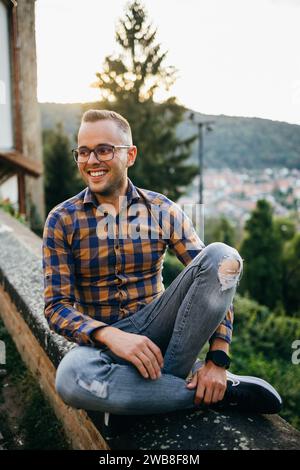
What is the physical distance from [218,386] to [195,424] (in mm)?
170

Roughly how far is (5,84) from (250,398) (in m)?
10.4

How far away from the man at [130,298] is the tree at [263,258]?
20358 mm

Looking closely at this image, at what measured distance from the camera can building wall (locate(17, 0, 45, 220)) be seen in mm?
11812

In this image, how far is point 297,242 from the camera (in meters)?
24.7

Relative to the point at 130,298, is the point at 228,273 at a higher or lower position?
higher

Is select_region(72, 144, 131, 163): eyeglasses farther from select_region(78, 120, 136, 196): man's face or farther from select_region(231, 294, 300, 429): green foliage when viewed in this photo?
select_region(231, 294, 300, 429): green foliage

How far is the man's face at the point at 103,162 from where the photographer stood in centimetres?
214

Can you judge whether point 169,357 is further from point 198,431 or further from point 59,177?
point 59,177

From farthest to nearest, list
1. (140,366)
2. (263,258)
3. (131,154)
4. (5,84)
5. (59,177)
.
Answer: (263,258), (59,177), (5,84), (131,154), (140,366)

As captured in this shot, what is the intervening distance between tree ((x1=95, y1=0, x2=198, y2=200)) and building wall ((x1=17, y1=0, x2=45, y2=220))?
7863mm

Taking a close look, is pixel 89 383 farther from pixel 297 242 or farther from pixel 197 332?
pixel 297 242

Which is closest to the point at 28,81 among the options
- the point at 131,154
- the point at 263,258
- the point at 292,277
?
the point at 131,154

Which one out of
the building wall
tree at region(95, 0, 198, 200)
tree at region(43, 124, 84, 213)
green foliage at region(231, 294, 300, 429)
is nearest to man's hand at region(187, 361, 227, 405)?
green foliage at region(231, 294, 300, 429)

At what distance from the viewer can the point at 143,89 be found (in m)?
20.8
